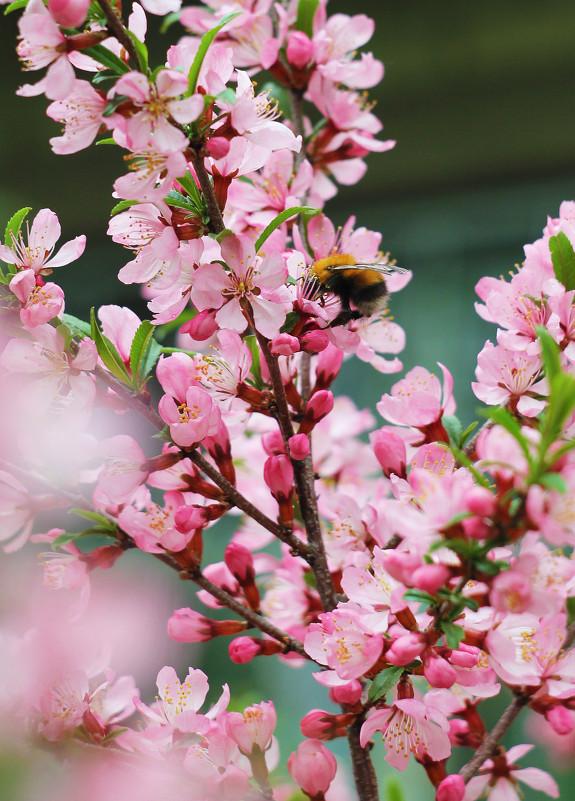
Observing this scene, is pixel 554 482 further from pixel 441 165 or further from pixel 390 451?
pixel 441 165

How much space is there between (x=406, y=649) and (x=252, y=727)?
0.17 metres

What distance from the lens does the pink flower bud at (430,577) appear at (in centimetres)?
33

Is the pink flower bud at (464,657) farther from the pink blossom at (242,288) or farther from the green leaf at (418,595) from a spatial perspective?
the pink blossom at (242,288)

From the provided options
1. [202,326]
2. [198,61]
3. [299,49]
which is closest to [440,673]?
[202,326]

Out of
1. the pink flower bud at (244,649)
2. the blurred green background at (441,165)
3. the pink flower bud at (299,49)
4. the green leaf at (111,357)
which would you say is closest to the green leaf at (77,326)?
the green leaf at (111,357)

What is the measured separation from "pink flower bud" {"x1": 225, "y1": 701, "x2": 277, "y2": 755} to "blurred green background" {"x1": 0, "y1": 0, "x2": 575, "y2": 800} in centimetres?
169

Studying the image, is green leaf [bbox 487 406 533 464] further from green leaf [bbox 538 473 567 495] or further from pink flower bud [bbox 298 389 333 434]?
pink flower bud [bbox 298 389 333 434]

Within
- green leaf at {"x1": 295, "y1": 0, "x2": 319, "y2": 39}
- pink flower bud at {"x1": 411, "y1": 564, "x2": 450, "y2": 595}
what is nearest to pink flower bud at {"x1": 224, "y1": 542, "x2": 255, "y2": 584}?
pink flower bud at {"x1": 411, "y1": 564, "x2": 450, "y2": 595}

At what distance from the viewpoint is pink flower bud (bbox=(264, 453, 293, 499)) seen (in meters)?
0.50

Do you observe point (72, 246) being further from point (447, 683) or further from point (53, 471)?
point (447, 683)

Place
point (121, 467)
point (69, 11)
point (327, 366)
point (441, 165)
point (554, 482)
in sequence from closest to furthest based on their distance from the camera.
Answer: point (554, 482), point (69, 11), point (121, 467), point (327, 366), point (441, 165)

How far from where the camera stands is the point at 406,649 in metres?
0.39

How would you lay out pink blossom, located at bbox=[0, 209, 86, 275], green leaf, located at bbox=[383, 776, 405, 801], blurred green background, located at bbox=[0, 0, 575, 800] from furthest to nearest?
blurred green background, located at bbox=[0, 0, 575, 800] < green leaf, located at bbox=[383, 776, 405, 801] < pink blossom, located at bbox=[0, 209, 86, 275]

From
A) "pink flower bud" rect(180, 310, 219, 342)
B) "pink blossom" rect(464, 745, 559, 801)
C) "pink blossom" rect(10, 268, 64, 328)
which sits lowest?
"pink blossom" rect(464, 745, 559, 801)
